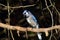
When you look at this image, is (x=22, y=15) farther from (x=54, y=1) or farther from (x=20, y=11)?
(x=54, y=1)

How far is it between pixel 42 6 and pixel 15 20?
0.30m

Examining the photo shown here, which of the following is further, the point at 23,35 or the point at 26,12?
the point at 23,35

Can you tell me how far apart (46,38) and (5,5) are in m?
0.56

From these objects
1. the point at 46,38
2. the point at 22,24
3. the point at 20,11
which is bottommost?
the point at 46,38

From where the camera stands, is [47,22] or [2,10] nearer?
[2,10]

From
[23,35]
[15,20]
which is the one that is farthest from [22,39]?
[15,20]

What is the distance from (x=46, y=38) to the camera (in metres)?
2.21

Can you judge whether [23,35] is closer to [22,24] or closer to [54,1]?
[22,24]

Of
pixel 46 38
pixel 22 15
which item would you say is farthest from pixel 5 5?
pixel 46 38

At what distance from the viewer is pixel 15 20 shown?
82.1 inches

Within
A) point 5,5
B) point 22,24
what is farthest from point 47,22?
point 5,5

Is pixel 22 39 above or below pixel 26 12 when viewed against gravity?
below

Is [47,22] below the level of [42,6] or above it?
below

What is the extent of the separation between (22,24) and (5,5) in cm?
26
